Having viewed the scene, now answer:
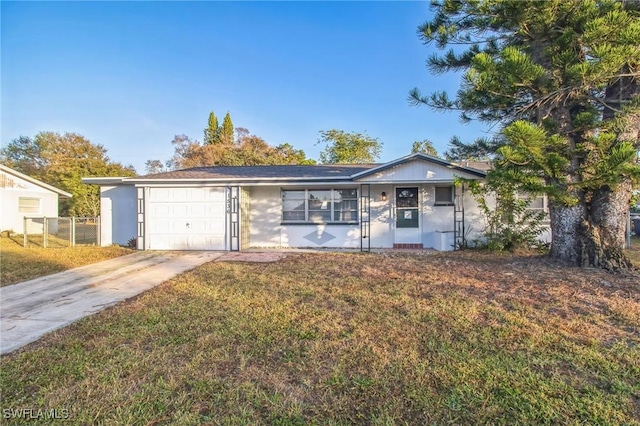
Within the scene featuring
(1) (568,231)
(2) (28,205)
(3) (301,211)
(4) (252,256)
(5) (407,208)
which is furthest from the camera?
(2) (28,205)

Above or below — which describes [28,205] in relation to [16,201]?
below

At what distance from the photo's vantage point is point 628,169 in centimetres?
536

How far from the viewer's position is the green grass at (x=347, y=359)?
2.20m

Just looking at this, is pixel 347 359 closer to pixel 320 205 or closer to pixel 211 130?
pixel 320 205

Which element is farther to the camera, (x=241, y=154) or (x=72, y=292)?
(x=241, y=154)

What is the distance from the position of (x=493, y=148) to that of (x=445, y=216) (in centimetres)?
319

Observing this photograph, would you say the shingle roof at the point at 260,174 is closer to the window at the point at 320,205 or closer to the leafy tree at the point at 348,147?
the window at the point at 320,205

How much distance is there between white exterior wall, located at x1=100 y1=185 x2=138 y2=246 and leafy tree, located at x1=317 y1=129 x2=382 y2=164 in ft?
66.6

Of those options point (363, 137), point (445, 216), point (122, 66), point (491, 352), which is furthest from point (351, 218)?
point (363, 137)

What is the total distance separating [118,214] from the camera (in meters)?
12.1

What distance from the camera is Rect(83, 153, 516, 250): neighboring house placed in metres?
11.0

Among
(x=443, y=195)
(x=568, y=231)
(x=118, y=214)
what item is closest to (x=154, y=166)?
(x=118, y=214)

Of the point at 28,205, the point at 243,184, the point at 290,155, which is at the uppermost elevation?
the point at 290,155

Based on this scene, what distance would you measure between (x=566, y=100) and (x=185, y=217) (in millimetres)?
11230
